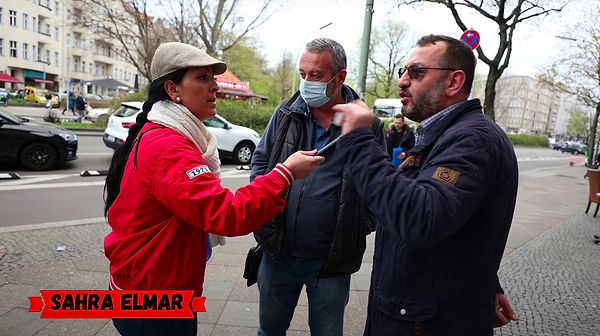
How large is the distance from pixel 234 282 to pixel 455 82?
306 centimetres

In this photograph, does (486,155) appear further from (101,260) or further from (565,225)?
(565,225)

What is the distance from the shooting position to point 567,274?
487 cm

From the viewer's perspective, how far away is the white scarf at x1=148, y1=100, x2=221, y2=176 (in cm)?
151

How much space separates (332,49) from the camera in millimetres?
2133

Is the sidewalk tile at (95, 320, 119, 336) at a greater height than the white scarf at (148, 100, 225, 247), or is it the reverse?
the white scarf at (148, 100, 225, 247)

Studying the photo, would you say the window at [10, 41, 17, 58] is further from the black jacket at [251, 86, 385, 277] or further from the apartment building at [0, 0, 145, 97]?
the black jacket at [251, 86, 385, 277]

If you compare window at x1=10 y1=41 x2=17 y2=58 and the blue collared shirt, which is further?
window at x1=10 y1=41 x2=17 y2=58

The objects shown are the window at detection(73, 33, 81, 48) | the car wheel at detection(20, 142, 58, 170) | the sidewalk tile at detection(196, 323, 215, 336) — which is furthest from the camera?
the window at detection(73, 33, 81, 48)

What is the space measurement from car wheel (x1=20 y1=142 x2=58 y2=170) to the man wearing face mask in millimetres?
8553

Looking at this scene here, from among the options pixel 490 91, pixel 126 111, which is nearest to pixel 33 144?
pixel 126 111

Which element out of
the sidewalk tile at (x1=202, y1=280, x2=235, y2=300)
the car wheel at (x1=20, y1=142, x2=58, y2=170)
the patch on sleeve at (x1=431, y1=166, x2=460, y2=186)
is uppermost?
the patch on sleeve at (x1=431, y1=166, x2=460, y2=186)

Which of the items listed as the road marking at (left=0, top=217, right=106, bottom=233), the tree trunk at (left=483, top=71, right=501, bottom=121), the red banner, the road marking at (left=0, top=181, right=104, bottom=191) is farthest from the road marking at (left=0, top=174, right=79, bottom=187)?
the tree trunk at (left=483, top=71, right=501, bottom=121)

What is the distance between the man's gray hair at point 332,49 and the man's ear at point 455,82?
2.61 ft

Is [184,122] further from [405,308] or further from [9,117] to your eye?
[9,117]
